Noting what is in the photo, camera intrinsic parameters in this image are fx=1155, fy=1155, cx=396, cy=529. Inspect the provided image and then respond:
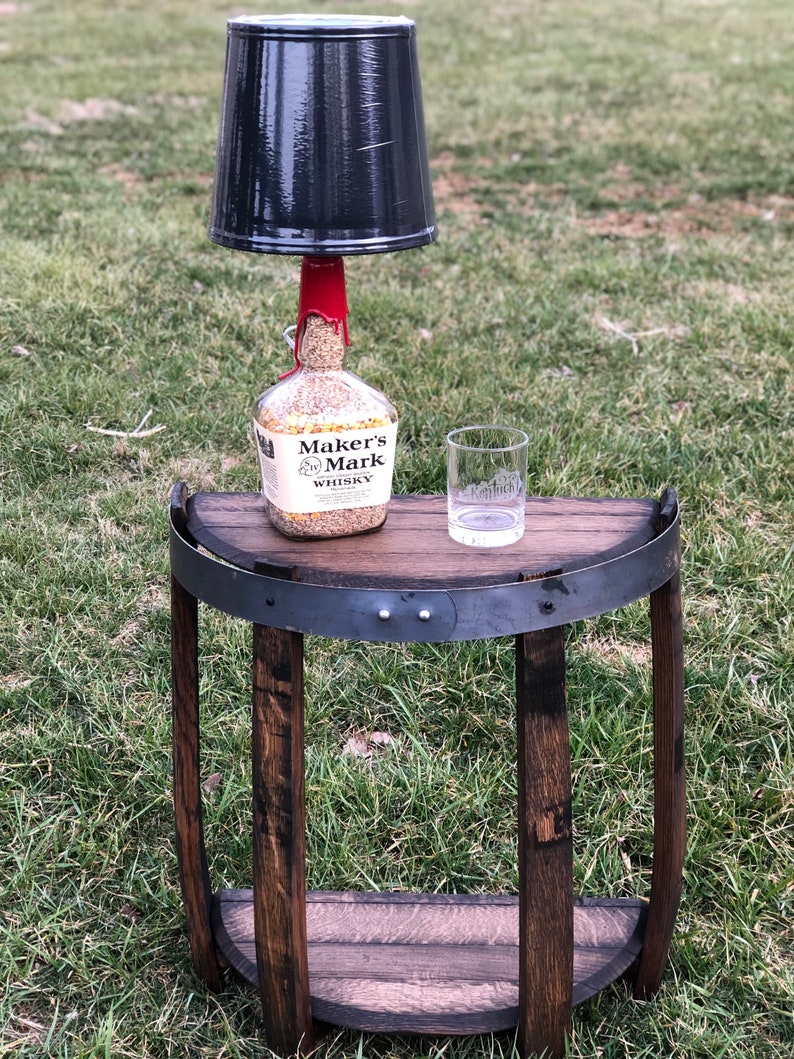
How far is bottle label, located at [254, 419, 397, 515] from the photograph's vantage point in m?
1.72

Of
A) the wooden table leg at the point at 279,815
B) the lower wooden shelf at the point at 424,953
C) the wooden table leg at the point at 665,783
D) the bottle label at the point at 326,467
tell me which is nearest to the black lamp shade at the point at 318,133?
the bottle label at the point at 326,467

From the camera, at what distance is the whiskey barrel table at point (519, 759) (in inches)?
64.6

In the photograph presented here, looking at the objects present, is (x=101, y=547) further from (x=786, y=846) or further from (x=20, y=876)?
(x=786, y=846)

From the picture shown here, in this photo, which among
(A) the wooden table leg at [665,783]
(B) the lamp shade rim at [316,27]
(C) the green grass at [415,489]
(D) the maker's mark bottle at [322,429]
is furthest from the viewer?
(C) the green grass at [415,489]

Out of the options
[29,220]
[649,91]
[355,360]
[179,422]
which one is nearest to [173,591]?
[179,422]

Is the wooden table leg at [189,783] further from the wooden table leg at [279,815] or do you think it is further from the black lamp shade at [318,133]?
the black lamp shade at [318,133]

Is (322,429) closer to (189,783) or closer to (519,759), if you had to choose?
(519,759)

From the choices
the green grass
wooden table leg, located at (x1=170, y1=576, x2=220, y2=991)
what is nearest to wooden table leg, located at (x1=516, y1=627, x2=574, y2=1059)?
the green grass

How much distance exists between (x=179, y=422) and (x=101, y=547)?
76 cm

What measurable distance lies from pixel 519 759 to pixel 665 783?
382mm

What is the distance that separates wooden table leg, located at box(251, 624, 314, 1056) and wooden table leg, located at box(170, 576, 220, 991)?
25 cm

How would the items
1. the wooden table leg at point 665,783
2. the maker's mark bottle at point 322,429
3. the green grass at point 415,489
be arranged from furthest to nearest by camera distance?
the green grass at point 415,489
the wooden table leg at point 665,783
the maker's mark bottle at point 322,429

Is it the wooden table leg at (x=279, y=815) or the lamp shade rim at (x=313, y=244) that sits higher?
the lamp shade rim at (x=313, y=244)

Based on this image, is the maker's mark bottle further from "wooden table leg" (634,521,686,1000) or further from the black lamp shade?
"wooden table leg" (634,521,686,1000)
